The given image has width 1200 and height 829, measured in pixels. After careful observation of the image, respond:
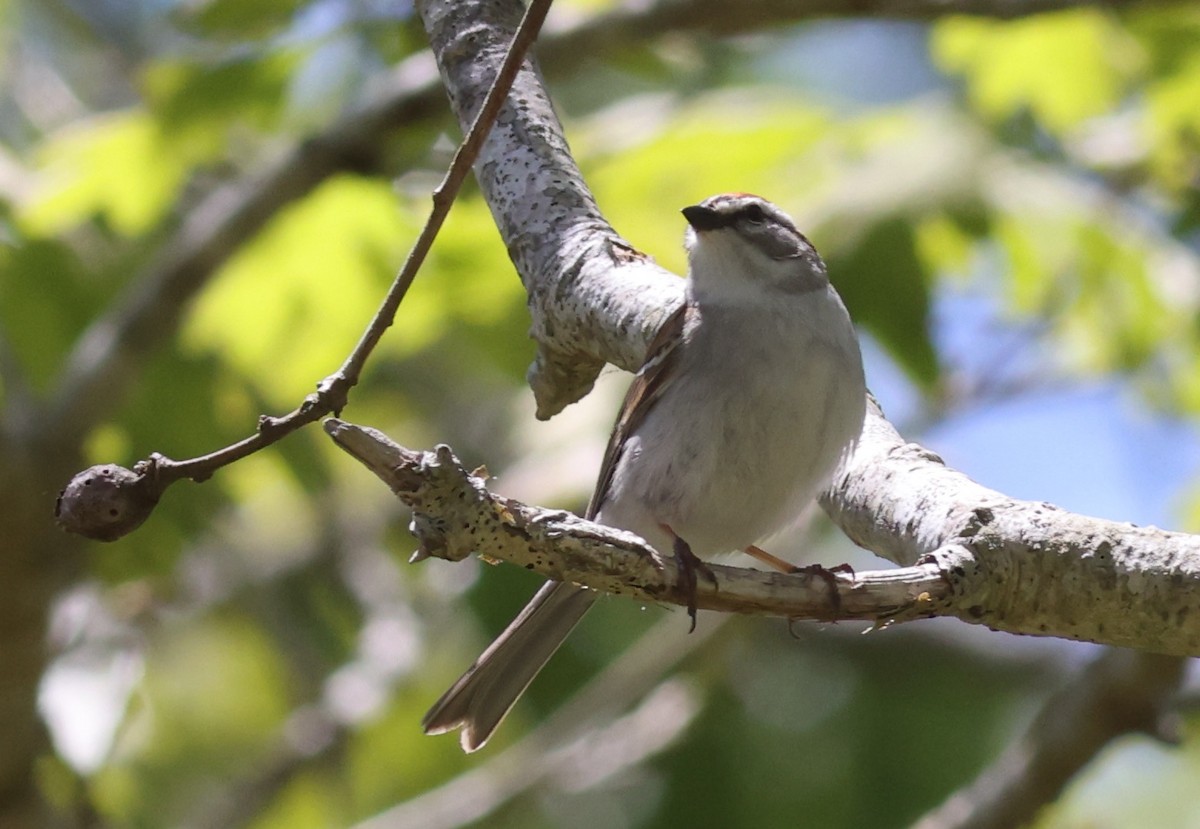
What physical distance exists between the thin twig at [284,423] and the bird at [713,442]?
96 cm

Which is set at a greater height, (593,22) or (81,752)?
(593,22)

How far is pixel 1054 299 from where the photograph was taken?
5586 millimetres

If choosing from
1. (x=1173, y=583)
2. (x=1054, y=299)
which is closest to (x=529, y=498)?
(x=1054, y=299)

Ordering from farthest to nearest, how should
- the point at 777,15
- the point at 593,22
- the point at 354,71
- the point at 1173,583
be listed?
the point at 354,71
the point at 593,22
the point at 777,15
the point at 1173,583

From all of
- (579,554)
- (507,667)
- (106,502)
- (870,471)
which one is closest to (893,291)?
(870,471)

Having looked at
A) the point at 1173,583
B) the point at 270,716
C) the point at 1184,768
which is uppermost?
the point at 1173,583

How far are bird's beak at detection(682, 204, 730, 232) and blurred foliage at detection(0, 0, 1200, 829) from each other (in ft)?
1.44

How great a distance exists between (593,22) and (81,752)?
345 centimetres

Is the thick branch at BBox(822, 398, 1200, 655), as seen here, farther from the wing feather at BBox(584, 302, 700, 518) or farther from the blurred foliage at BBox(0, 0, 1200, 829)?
the blurred foliage at BBox(0, 0, 1200, 829)

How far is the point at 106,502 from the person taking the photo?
81.4 inches

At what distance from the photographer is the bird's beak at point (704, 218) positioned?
163 inches

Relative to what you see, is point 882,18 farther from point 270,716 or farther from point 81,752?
point 270,716

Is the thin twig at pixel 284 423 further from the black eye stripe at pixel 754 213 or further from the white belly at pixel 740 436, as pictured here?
the black eye stripe at pixel 754 213

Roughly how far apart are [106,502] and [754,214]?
270 centimetres
